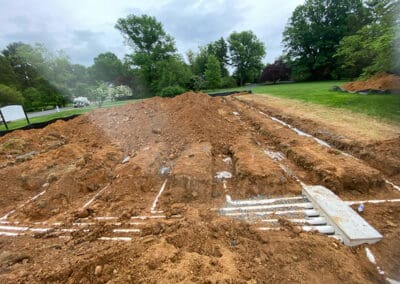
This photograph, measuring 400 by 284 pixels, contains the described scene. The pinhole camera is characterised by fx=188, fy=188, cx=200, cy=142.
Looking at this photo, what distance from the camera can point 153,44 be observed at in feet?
93.4

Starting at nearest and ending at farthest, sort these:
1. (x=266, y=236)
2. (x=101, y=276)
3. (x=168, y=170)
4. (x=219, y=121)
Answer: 1. (x=101, y=276)
2. (x=266, y=236)
3. (x=168, y=170)
4. (x=219, y=121)

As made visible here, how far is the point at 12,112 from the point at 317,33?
125ft

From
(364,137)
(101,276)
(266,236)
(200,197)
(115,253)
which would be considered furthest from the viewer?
(364,137)

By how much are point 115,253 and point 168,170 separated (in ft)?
6.39

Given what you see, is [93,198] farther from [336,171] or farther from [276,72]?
[276,72]

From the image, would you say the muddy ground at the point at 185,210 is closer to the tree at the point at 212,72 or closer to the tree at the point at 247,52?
the tree at the point at 212,72

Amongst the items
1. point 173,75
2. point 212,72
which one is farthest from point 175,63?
point 212,72

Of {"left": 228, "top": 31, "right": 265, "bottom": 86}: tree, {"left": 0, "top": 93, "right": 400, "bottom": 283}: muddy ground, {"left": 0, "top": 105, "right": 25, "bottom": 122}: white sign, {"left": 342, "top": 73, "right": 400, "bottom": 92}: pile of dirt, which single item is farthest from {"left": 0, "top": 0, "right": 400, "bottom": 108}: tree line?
{"left": 0, "top": 93, "right": 400, "bottom": 283}: muddy ground

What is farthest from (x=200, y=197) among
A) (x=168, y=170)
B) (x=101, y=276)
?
(x=101, y=276)

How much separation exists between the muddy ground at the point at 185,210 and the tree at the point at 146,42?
25.0 m

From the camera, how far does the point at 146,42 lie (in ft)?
92.4

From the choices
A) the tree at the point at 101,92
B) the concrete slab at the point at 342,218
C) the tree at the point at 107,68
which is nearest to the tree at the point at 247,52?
the tree at the point at 107,68

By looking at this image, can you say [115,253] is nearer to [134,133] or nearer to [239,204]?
[239,204]

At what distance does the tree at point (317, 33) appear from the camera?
92.9ft
